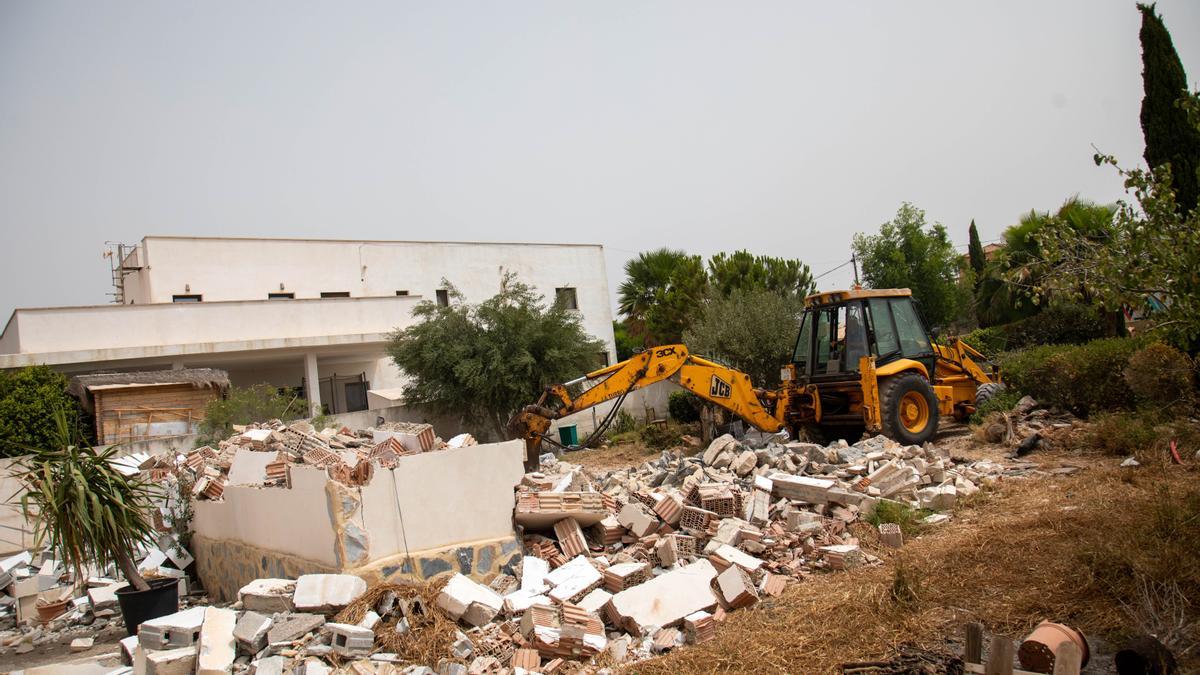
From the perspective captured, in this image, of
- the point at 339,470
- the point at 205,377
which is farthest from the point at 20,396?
the point at 339,470

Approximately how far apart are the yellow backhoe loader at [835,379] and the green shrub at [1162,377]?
2808mm

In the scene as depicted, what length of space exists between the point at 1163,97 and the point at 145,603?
19978 millimetres

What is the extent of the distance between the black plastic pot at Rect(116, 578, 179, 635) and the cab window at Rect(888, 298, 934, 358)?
1105cm

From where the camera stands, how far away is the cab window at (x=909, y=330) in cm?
1391

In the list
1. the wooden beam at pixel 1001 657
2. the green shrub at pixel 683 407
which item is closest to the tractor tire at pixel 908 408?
the wooden beam at pixel 1001 657

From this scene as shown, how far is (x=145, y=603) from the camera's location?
26.1 ft

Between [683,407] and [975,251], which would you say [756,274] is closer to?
[683,407]

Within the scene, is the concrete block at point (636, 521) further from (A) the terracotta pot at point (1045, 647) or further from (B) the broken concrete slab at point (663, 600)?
(A) the terracotta pot at point (1045, 647)

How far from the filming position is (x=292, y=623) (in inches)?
256

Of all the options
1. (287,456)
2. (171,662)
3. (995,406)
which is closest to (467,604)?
(171,662)

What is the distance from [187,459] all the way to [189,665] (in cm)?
617

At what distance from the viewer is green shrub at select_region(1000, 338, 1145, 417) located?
43.4ft

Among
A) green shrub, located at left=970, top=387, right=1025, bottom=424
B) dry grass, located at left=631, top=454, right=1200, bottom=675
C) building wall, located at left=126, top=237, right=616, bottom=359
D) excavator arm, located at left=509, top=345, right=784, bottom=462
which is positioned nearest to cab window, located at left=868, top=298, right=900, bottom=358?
excavator arm, located at left=509, top=345, right=784, bottom=462

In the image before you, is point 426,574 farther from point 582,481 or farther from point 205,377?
point 205,377
